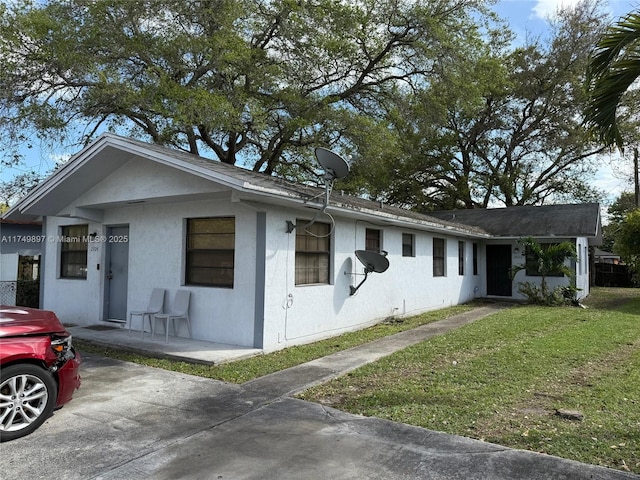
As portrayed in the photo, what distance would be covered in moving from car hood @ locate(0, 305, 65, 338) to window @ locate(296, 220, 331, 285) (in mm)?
4503

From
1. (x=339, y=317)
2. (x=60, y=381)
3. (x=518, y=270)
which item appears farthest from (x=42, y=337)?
(x=518, y=270)

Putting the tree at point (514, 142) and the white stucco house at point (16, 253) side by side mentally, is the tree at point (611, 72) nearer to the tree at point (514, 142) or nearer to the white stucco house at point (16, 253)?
the white stucco house at point (16, 253)

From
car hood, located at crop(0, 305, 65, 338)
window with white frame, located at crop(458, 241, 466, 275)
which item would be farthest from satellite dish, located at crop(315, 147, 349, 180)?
window with white frame, located at crop(458, 241, 466, 275)

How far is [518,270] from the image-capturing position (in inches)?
647

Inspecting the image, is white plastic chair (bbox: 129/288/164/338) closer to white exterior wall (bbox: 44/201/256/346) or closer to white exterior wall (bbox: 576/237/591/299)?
white exterior wall (bbox: 44/201/256/346)

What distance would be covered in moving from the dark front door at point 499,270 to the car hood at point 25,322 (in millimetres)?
16648

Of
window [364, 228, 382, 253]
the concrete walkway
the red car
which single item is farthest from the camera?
window [364, 228, 382, 253]

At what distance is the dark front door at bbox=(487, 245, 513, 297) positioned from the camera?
1802 centimetres

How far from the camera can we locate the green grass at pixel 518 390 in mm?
4020

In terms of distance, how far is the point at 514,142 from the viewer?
91.3 ft

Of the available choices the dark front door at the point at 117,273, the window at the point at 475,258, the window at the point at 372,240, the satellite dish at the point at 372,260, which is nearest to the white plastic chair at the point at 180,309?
the dark front door at the point at 117,273

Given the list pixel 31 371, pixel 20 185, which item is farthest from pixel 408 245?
pixel 20 185

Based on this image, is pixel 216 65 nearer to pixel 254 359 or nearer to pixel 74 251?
pixel 74 251

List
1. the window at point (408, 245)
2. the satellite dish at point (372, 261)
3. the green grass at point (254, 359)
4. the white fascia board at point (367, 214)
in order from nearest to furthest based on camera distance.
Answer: the green grass at point (254, 359) → the white fascia board at point (367, 214) → the satellite dish at point (372, 261) → the window at point (408, 245)
